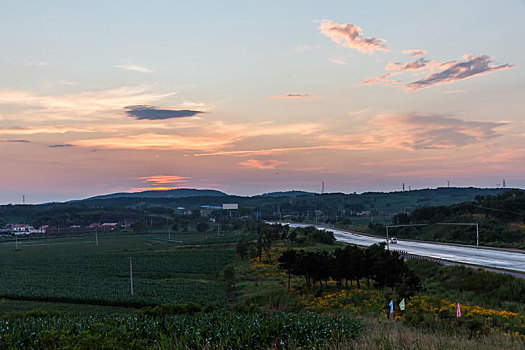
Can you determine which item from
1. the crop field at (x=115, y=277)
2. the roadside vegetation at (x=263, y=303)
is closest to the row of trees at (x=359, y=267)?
the roadside vegetation at (x=263, y=303)

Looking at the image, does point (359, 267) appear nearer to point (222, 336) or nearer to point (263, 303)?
point (263, 303)

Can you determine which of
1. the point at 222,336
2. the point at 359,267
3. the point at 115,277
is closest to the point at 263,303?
the point at 359,267

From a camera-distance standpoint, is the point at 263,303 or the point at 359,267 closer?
the point at 359,267

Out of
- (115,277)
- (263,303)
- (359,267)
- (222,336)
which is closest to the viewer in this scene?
(222,336)

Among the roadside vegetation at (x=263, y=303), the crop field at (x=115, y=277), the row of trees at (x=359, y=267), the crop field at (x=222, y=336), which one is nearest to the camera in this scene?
the crop field at (x=222, y=336)

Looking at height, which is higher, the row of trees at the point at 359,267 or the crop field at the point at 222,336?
the crop field at the point at 222,336

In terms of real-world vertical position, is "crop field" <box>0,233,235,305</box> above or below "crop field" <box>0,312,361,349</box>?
below

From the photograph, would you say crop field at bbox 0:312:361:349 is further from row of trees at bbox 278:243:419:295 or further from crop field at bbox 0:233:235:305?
crop field at bbox 0:233:235:305

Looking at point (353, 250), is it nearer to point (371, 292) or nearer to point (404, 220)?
point (371, 292)

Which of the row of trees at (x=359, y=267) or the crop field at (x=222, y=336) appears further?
the row of trees at (x=359, y=267)

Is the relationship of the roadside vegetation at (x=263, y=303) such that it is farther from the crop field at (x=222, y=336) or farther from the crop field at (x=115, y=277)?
the crop field at (x=115, y=277)

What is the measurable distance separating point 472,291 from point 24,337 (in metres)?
→ 36.5

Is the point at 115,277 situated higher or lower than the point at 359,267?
lower

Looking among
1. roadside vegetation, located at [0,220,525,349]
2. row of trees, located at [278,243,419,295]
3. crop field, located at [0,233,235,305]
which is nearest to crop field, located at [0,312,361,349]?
roadside vegetation, located at [0,220,525,349]
